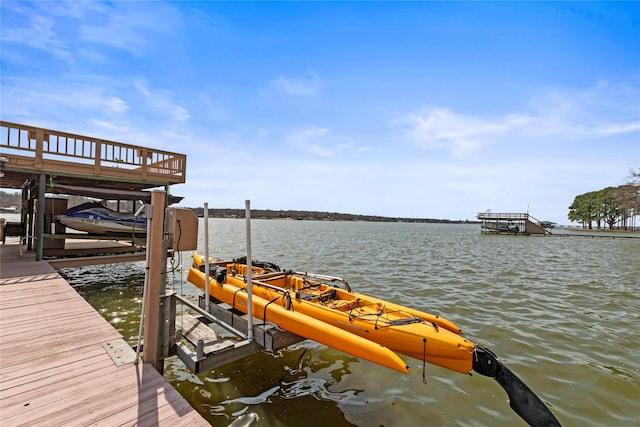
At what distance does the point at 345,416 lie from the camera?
12.8 ft

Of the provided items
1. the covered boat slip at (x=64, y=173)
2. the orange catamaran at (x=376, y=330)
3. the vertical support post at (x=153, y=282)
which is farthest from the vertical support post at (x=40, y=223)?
the vertical support post at (x=153, y=282)

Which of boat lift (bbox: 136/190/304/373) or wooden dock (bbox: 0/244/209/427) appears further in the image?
boat lift (bbox: 136/190/304/373)

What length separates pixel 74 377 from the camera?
9.88ft

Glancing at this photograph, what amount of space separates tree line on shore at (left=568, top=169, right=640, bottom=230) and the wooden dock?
225ft

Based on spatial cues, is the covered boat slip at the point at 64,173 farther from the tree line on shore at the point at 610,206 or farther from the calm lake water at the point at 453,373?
the tree line on shore at the point at 610,206

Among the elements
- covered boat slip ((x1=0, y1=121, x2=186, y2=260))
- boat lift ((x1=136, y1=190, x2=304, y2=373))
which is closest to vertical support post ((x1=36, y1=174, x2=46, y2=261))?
covered boat slip ((x1=0, y1=121, x2=186, y2=260))

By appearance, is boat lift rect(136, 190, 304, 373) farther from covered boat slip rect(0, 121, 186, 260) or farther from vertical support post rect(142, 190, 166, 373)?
covered boat slip rect(0, 121, 186, 260)

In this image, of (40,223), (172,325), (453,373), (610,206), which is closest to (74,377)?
(172,325)

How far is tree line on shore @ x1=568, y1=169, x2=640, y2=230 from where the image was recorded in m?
→ 48.2

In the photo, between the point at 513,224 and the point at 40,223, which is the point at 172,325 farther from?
the point at 513,224

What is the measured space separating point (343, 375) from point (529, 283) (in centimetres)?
1041

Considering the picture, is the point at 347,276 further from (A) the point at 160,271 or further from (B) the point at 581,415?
(A) the point at 160,271

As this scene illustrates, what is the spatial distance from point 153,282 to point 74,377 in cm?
112

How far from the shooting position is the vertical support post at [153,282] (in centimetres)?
337
